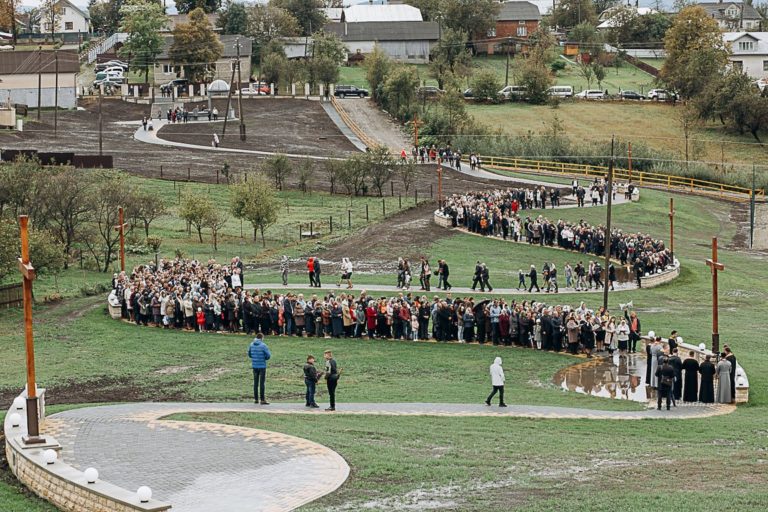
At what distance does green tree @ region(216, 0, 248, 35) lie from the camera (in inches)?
5428

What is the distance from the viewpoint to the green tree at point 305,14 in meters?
146

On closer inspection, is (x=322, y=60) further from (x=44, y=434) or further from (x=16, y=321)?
(x=44, y=434)

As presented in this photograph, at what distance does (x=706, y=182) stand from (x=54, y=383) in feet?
206

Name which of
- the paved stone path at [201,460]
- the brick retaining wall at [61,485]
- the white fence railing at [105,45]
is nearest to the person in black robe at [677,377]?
the paved stone path at [201,460]

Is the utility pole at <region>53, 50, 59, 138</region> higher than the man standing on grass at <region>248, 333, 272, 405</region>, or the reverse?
the utility pole at <region>53, 50, 59, 138</region>

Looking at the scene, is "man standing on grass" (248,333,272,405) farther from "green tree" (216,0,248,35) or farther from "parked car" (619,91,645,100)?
"green tree" (216,0,248,35)

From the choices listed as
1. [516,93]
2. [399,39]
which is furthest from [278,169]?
[399,39]

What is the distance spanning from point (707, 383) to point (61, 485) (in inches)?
593

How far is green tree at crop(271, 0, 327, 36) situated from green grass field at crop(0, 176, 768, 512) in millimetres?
102985

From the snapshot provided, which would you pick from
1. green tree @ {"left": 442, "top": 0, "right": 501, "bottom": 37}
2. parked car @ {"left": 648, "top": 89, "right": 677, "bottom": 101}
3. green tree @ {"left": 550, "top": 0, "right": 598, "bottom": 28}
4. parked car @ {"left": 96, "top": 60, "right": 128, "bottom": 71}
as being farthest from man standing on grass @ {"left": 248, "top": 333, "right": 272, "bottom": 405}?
green tree @ {"left": 550, "top": 0, "right": 598, "bottom": 28}

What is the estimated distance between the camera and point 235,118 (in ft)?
334

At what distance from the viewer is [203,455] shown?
67.4 ft

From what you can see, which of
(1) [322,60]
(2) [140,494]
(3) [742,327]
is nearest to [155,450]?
(2) [140,494]

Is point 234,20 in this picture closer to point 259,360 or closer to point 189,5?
point 189,5
